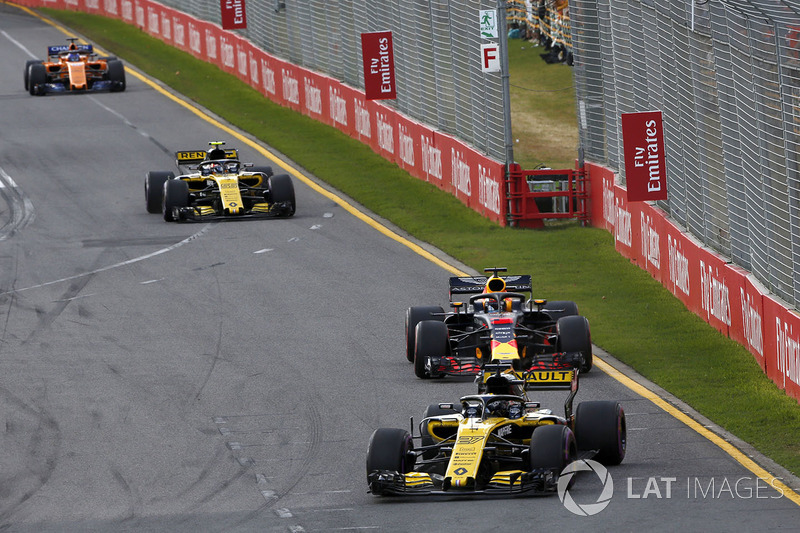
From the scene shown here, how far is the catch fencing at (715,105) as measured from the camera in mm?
15102

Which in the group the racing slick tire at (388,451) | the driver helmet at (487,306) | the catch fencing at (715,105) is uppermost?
the catch fencing at (715,105)

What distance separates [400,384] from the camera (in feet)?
52.0

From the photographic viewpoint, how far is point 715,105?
1820 cm

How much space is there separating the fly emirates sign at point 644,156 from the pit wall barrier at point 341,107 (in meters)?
5.45

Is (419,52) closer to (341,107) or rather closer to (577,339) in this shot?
(341,107)

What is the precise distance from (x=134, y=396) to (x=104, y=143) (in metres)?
19.8

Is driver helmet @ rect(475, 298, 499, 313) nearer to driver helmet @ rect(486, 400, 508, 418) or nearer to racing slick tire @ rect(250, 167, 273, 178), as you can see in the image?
driver helmet @ rect(486, 400, 508, 418)

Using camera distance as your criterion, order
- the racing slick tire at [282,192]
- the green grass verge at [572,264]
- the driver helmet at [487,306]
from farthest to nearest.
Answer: the racing slick tire at [282,192]
the driver helmet at [487,306]
the green grass verge at [572,264]

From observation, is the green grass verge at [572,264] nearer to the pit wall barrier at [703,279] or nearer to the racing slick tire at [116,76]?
the pit wall barrier at [703,279]

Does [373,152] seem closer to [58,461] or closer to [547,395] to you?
[547,395]

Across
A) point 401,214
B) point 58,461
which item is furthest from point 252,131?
point 58,461

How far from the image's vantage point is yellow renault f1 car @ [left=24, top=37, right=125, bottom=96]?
4131 cm

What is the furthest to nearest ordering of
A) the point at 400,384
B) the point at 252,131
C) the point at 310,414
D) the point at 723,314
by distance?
the point at 252,131, the point at 723,314, the point at 400,384, the point at 310,414

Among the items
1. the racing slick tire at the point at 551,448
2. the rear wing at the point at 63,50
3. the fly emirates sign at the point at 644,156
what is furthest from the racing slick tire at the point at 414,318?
the rear wing at the point at 63,50
